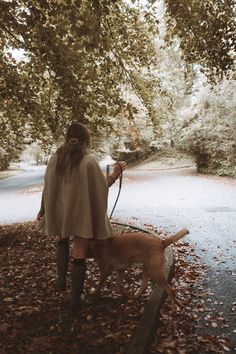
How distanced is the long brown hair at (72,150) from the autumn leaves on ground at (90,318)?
161 centimetres

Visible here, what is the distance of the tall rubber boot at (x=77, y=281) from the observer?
4.16 meters

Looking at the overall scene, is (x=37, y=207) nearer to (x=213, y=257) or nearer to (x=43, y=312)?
(x=213, y=257)

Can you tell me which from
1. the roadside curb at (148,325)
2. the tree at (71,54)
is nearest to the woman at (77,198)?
the roadside curb at (148,325)

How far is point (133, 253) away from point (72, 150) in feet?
4.61

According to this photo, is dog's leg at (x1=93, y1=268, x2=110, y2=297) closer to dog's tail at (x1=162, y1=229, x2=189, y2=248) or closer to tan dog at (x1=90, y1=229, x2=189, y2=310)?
tan dog at (x1=90, y1=229, x2=189, y2=310)

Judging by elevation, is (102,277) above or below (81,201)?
below

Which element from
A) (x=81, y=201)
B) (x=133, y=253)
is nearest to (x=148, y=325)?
(x=133, y=253)

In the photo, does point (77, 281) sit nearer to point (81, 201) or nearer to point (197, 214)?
point (81, 201)

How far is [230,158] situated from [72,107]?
17801 millimetres

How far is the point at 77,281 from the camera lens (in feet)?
13.6

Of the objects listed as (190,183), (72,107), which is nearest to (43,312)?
(72,107)

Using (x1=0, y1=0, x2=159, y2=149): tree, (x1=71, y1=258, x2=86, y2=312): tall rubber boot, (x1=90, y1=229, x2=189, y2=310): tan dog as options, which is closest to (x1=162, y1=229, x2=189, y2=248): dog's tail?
(x1=90, y1=229, x2=189, y2=310): tan dog

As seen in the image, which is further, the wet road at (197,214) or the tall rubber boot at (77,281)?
the wet road at (197,214)

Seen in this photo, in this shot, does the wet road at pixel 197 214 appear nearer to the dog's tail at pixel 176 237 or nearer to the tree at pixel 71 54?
the dog's tail at pixel 176 237
